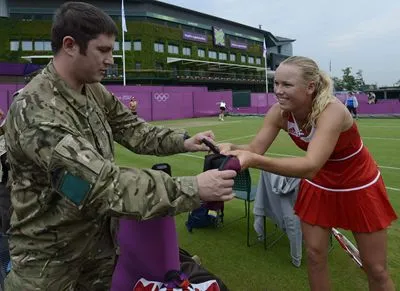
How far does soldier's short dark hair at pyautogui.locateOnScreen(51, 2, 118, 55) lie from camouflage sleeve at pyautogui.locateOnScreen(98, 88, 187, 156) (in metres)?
0.79

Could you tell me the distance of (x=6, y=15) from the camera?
196 feet

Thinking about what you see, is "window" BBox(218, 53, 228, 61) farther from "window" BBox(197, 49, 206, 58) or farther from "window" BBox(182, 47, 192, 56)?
"window" BBox(182, 47, 192, 56)

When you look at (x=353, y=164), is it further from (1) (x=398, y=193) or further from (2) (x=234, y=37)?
(2) (x=234, y=37)

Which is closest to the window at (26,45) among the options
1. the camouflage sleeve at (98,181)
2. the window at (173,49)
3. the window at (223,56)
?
the window at (173,49)

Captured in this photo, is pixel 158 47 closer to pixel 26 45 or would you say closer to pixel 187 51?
pixel 187 51

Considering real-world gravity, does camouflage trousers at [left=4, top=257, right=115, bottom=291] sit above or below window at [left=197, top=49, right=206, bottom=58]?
below

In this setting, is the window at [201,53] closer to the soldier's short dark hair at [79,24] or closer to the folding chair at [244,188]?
the folding chair at [244,188]

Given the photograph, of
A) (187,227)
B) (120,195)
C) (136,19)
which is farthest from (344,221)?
(136,19)

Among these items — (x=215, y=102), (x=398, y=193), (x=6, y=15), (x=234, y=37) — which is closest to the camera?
(x=398, y=193)

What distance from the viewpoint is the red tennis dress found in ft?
8.95

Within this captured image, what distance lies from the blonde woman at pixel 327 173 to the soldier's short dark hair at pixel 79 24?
117 cm

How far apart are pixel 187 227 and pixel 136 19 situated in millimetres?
63199

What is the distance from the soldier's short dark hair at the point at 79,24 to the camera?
1.68 metres

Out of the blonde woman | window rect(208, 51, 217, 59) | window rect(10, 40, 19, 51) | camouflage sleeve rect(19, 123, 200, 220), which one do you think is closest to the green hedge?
window rect(10, 40, 19, 51)
